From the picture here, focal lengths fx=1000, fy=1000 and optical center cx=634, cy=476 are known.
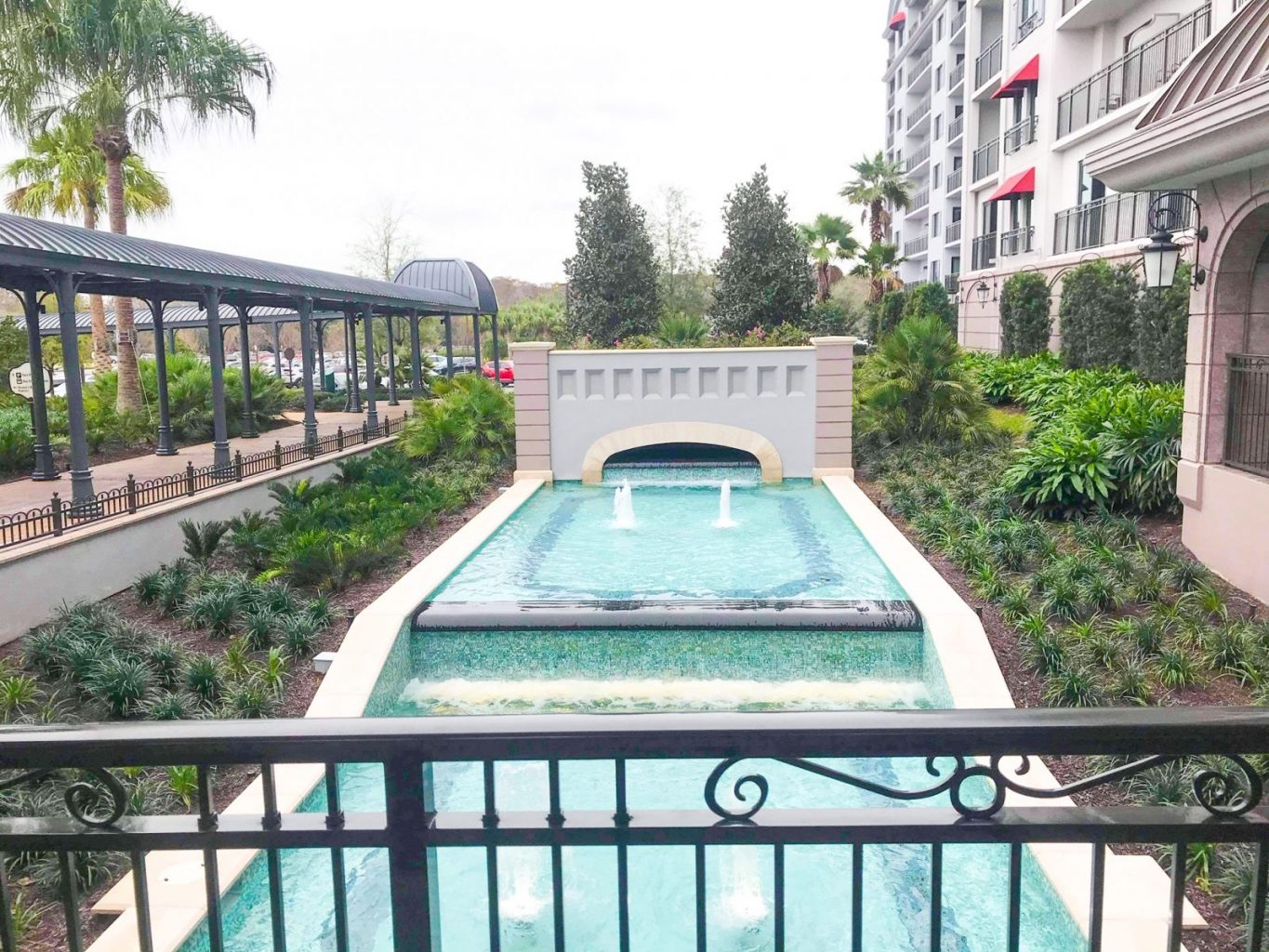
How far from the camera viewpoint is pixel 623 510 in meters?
14.4

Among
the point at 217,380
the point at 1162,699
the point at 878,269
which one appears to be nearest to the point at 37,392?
the point at 217,380

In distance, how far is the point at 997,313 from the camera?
2945 centimetres

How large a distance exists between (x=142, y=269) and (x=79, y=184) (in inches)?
667

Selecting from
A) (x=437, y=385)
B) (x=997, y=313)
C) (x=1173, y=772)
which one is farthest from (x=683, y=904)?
(x=997, y=313)

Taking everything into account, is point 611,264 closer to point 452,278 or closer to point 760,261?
point 760,261

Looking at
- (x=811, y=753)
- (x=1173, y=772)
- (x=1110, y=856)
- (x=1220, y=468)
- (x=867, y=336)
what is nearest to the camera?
(x=811, y=753)

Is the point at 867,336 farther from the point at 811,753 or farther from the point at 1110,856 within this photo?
the point at 811,753

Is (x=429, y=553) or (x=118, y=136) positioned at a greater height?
(x=118, y=136)

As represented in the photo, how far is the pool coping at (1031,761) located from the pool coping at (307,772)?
149 inches

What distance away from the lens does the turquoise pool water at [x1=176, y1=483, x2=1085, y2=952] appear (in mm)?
5020

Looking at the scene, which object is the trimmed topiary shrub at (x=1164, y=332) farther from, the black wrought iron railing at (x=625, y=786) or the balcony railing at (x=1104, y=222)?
the black wrought iron railing at (x=625, y=786)

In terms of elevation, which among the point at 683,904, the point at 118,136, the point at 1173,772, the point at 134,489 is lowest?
the point at 683,904

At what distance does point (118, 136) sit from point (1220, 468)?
1996cm

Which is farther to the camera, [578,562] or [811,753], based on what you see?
[578,562]
